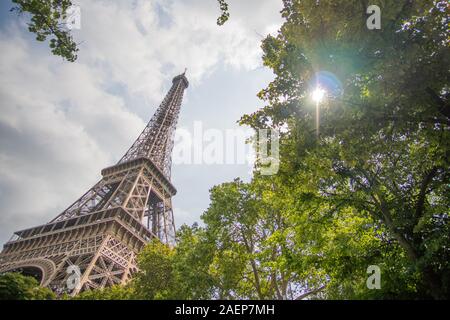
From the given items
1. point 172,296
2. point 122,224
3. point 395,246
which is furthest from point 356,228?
point 122,224

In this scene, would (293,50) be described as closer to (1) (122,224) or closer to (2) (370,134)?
(2) (370,134)

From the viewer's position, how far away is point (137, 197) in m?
42.8

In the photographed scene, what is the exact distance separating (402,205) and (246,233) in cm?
764

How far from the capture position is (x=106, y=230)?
3425 cm

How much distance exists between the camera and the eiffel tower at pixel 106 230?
2983cm

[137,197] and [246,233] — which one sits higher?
[137,197]

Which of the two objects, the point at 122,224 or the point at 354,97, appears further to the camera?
the point at 122,224

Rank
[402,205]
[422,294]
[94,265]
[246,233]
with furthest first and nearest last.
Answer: [94,265]
[246,233]
[402,205]
[422,294]
